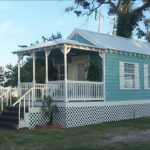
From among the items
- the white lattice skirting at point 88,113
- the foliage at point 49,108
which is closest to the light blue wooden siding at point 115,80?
the white lattice skirting at point 88,113

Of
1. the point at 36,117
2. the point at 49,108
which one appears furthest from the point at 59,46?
the point at 36,117

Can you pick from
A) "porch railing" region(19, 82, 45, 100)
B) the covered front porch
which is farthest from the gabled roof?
"porch railing" region(19, 82, 45, 100)

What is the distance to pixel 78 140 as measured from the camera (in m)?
10.3

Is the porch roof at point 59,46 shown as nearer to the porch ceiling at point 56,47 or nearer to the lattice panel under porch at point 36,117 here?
the porch ceiling at point 56,47

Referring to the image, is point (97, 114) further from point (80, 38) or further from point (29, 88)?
point (80, 38)

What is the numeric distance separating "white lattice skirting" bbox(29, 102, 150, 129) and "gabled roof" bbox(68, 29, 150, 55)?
305 centimetres

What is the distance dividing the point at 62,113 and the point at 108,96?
3.16 metres

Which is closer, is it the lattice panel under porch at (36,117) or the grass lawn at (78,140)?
the grass lawn at (78,140)

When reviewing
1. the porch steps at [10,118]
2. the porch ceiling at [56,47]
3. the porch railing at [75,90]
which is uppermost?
the porch ceiling at [56,47]

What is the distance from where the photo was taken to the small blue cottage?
1406 centimetres

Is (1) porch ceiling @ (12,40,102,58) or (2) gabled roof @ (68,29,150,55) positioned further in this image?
(2) gabled roof @ (68,29,150,55)

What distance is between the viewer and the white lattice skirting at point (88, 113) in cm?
1396

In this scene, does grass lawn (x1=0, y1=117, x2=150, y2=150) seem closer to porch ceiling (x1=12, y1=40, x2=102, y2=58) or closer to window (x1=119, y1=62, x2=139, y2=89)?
porch ceiling (x1=12, y1=40, x2=102, y2=58)

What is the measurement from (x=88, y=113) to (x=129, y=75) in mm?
3957
